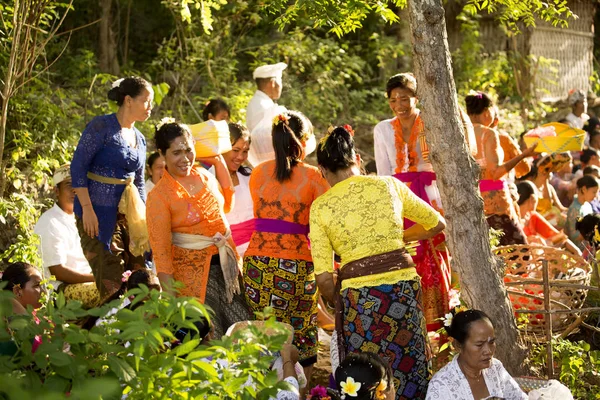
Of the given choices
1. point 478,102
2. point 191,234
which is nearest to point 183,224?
point 191,234

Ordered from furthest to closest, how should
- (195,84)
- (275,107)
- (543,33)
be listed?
(543,33), (195,84), (275,107)

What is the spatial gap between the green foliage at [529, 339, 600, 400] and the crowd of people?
27.1 inches

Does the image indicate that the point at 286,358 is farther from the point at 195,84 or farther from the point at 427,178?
the point at 195,84

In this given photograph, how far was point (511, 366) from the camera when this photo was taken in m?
5.24

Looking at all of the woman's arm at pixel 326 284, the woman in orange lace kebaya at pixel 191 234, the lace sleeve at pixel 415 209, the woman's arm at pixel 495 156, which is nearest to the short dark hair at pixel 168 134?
the woman in orange lace kebaya at pixel 191 234

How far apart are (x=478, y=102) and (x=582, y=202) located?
84.2 inches

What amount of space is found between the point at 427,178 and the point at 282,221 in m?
1.26

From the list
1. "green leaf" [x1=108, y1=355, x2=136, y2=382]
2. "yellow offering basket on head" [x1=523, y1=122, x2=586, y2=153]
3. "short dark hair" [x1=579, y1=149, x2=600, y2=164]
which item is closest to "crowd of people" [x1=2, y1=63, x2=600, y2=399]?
"yellow offering basket on head" [x1=523, y1=122, x2=586, y2=153]

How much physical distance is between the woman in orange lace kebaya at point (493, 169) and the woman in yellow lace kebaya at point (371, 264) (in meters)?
2.87

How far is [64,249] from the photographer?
21.7ft

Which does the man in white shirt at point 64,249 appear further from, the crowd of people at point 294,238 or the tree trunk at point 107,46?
the tree trunk at point 107,46

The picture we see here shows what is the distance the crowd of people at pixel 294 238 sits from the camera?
182 inches

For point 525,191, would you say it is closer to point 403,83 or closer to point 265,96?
point 265,96

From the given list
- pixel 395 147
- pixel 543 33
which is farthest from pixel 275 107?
pixel 543 33
